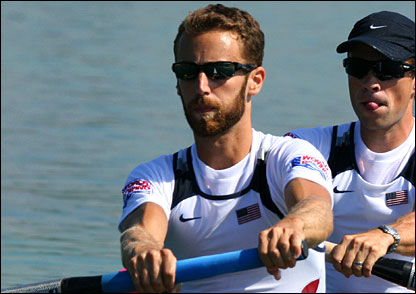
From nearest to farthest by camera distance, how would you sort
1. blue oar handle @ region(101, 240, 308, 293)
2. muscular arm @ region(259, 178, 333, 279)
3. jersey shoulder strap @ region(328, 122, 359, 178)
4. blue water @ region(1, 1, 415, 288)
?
muscular arm @ region(259, 178, 333, 279), blue oar handle @ region(101, 240, 308, 293), jersey shoulder strap @ region(328, 122, 359, 178), blue water @ region(1, 1, 415, 288)

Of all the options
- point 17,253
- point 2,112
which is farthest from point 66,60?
point 17,253

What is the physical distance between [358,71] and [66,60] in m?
14.4

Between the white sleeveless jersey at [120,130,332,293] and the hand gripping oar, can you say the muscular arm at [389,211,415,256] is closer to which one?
the white sleeveless jersey at [120,130,332,293]

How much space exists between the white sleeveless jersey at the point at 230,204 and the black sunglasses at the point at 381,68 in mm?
933

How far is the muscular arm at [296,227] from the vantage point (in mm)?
4488

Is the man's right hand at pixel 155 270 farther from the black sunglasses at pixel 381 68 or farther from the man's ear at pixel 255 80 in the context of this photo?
the black sunglasses at pixel 381 68

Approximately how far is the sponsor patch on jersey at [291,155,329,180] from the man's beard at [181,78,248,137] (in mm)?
401

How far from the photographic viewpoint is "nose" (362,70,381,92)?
6230 millimetres

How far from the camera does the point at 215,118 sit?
5395 millimetres

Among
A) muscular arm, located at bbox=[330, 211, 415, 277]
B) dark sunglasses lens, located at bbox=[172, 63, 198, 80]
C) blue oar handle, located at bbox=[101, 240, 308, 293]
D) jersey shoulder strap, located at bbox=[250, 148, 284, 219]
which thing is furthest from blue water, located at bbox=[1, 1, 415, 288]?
blue oar handle, located at bbox=[101, 240, 308, 293]

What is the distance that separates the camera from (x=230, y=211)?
18.1 feet

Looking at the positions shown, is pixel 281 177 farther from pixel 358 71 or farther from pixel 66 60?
pixel 66 60

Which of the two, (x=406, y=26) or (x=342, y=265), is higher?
(x=406, y=26)

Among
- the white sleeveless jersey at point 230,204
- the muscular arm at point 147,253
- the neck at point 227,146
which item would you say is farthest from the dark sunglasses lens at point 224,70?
the muscular arm at point 147,253
